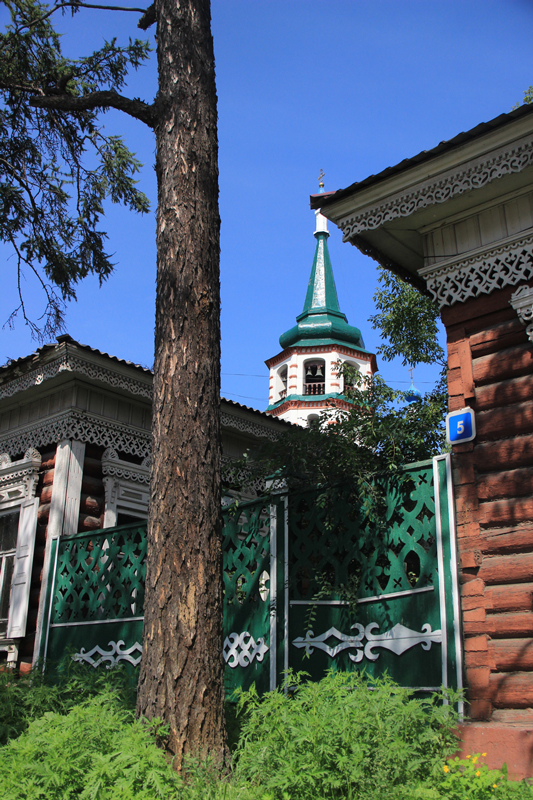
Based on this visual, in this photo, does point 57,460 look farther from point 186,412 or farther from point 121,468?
point 186,412

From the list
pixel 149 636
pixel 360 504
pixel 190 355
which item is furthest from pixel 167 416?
pixel 360 504

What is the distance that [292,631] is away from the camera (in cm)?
542

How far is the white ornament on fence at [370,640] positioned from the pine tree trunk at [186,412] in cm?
138

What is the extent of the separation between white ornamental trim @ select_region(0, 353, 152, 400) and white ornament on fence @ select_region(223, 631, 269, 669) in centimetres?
380

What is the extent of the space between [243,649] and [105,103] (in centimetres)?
465

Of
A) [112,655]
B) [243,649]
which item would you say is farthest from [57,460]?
[243,649]

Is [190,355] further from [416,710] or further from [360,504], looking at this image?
[416,710]

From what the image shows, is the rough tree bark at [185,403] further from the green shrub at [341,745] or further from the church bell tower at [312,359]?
the church bell tower at [312,359]

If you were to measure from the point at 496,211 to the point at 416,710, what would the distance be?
3885 millimetres

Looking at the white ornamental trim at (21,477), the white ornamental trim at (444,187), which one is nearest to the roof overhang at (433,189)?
the white ornamental trim at (444,187)

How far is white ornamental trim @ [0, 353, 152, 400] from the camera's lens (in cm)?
816

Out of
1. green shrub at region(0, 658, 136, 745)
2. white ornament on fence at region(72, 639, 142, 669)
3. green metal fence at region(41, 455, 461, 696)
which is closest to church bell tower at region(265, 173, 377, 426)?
white ornament on fence at region(72, 639, 142, 669)

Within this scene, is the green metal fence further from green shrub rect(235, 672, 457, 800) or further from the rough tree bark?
the rough tree bark

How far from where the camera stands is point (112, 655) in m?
6.73
